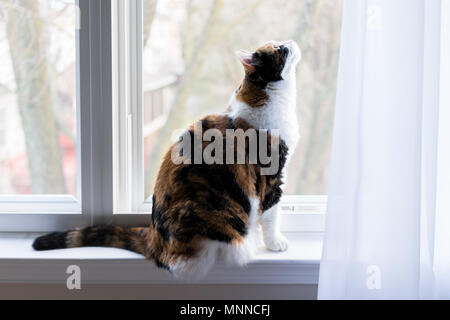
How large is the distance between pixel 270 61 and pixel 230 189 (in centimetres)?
32

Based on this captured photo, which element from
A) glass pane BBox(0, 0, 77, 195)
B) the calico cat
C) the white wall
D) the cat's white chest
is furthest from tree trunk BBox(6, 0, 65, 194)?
the cat's white chest

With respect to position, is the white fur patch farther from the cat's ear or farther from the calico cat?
the cat's ear

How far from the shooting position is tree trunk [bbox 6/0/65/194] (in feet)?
4.10

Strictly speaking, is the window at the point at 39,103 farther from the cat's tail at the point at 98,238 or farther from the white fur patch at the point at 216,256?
the white fur patch at the point at 216,256

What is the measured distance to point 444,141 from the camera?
949 millimetres

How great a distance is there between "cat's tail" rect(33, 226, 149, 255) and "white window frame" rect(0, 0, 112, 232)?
63 millimetres

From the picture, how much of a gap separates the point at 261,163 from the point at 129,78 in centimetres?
46

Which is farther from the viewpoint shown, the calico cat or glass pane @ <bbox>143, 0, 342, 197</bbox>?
glass pane @ <bbox>143, 0, 342, 197</bbox>

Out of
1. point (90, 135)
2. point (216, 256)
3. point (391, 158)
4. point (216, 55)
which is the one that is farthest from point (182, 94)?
point (391, 158)

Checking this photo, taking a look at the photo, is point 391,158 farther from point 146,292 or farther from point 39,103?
point 39,103

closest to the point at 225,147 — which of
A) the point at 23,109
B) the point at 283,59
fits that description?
the point at 283,59

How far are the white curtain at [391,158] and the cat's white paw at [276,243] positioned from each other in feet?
0.61

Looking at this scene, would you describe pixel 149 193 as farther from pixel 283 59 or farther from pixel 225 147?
pixel 283 59

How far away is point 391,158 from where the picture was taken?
3.07 feet
